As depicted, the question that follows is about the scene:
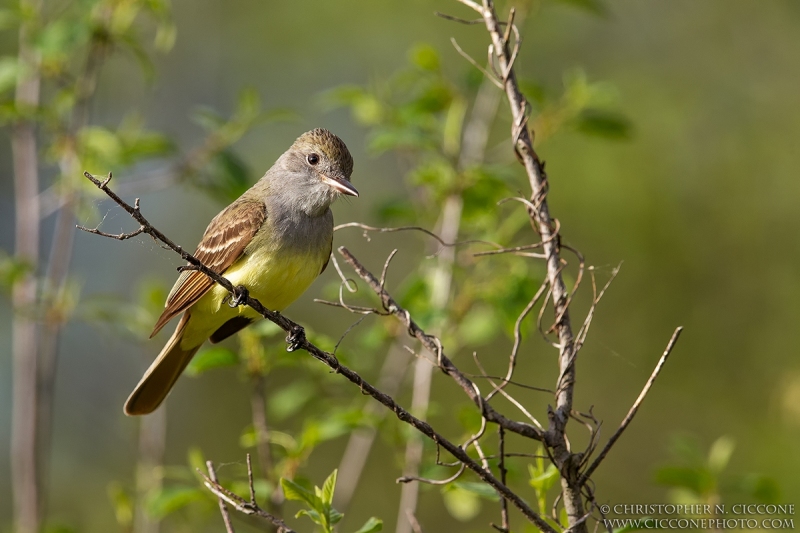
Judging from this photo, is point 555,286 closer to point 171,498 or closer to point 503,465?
point 503,465

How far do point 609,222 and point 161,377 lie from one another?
5.26 m

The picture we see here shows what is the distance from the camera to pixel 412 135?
14.6 ft

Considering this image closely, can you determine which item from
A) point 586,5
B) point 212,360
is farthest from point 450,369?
point 586,5

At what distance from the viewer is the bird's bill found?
4.54m

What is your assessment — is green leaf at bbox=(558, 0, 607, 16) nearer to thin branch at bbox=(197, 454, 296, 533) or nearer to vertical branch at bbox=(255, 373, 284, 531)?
vertical branch at bbox=(255, 373, 284, 531)

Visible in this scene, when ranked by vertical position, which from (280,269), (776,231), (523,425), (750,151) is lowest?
(523,425)

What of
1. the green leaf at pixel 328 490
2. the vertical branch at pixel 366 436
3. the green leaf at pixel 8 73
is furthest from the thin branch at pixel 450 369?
the green leaf at pixel 8 73

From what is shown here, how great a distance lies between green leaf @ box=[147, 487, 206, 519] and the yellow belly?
35.5 inches

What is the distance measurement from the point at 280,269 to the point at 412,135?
35.7 inches

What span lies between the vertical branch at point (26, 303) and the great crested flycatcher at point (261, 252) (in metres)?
0.68

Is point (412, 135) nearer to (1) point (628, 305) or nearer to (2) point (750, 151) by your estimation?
(1) point (628, 305)

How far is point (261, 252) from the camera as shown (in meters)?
4.33

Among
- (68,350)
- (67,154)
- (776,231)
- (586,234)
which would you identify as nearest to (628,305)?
(586,234)

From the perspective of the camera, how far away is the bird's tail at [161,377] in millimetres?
4625
